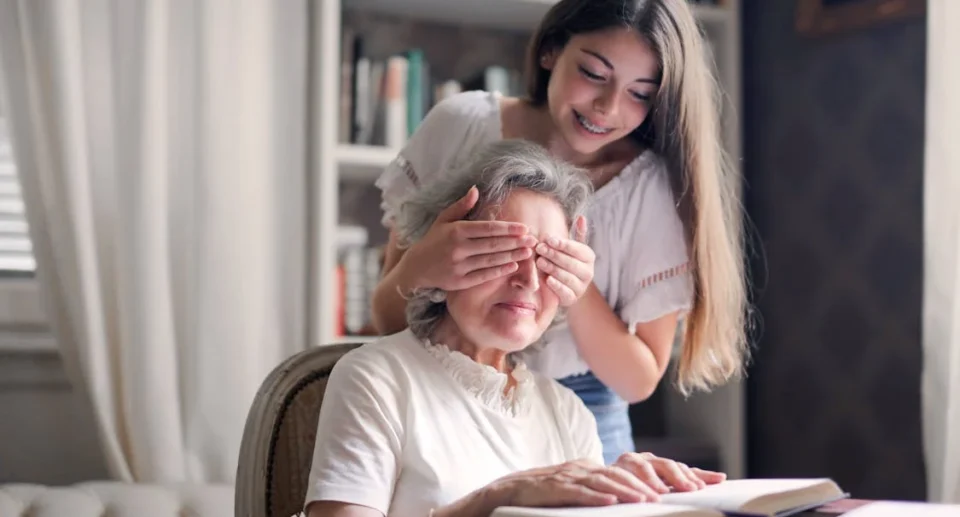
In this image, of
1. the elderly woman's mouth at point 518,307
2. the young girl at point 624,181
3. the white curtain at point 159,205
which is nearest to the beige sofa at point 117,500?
the white curtain at point 159,205

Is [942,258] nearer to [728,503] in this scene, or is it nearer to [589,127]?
[589,127]

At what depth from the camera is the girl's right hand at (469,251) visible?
3.56 feet

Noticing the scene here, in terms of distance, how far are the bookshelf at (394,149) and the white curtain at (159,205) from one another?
85 millimetres

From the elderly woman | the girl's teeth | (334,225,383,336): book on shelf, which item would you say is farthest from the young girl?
(334,225,383,336): book on shelf

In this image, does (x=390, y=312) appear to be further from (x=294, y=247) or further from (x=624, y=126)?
(x=294, y=247)

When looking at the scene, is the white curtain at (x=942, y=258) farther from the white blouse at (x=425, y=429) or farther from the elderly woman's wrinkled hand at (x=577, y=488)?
the elderly woman's wrinkled hand at (x=577, y=488)

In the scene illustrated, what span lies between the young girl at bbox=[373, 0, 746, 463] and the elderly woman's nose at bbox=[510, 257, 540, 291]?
14cm

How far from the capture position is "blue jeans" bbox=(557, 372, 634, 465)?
4.80ft

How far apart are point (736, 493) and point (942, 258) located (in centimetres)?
138

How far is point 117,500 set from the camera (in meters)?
1.87

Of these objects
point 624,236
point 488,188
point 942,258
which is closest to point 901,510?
point 488,188

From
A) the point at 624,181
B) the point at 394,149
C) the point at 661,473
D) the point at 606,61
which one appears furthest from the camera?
the point at 394,149

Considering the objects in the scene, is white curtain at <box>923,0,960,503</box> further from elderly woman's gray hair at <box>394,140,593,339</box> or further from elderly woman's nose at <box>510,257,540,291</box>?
elderly woman's nose at <box>510,257,540,291</box>

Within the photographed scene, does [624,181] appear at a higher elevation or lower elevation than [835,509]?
higher
